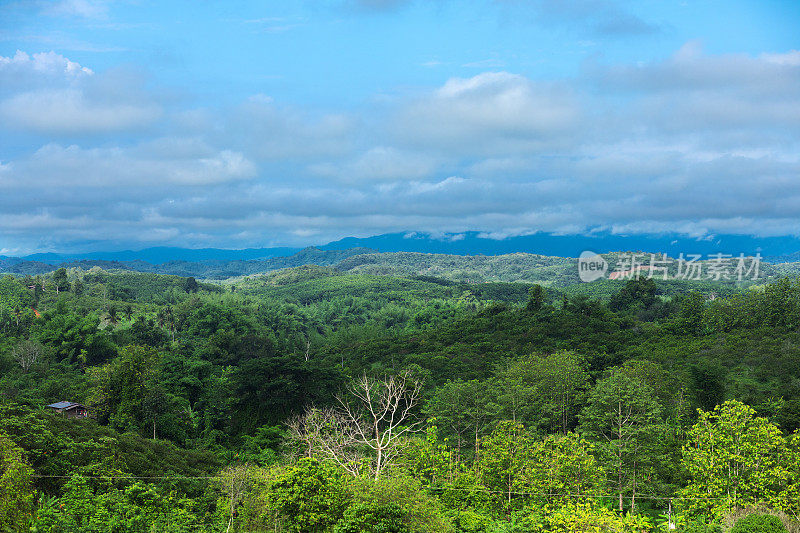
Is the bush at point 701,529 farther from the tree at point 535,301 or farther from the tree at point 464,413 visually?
the tree at point 535,301

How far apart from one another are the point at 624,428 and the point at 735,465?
514 cm

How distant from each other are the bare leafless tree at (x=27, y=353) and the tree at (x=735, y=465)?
68100 mm

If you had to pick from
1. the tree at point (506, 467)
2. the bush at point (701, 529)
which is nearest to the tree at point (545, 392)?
the tree at point (506, 467)

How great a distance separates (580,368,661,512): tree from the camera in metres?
29.5

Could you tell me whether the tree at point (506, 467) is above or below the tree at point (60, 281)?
below

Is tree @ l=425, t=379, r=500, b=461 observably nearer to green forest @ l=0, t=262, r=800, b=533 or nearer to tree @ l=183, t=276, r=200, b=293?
green forest @ l=0, t=262, r=800, b=533

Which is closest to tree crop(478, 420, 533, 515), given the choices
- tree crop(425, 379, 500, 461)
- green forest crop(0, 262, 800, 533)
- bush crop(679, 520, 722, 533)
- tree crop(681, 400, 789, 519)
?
green forest crop(0, 262, 800, 533)

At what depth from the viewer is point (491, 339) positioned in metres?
76.0

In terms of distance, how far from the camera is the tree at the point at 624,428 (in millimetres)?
29531

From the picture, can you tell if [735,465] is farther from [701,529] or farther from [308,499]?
[308,499]

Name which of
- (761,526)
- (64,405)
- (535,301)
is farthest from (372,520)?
(535,301)

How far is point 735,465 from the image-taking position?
28.0 metres

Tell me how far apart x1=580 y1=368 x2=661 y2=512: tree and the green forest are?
14 centimetres

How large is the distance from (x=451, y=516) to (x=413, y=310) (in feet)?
397
